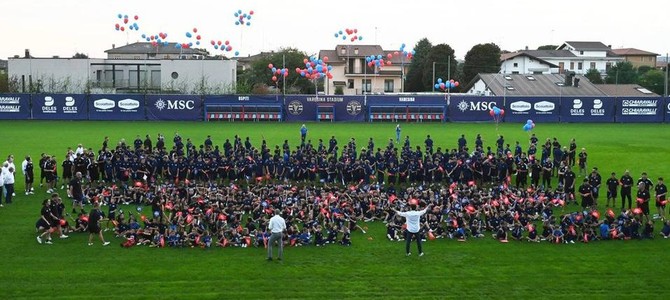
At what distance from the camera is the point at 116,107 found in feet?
165

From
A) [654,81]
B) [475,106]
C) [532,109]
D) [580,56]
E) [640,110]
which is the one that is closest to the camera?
[475,106]

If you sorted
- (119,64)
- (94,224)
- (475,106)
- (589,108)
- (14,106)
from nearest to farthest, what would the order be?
1. (94,224)
2. (14,106)
3. (475,106)
4. (589,108)
5. (119,64)

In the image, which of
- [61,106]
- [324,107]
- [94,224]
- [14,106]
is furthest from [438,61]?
[94,224]

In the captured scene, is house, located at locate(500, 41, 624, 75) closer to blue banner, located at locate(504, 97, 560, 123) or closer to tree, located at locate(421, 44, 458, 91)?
tree, located at locate(421, 44, 458, 91)

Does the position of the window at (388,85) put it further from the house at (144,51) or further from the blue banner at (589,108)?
the blue banner at (589,108)

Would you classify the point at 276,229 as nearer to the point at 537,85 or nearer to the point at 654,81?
the point at 537,85

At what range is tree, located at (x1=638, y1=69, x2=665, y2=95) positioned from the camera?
77.8 meters

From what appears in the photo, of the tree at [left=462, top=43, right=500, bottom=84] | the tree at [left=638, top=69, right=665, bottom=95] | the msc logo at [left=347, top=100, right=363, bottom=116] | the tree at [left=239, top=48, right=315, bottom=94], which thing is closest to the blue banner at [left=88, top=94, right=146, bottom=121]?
the msc logo at [left=347, top=100, right=363, bottom=116]

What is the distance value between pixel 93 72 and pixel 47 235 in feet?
187

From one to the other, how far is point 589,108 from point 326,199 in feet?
128

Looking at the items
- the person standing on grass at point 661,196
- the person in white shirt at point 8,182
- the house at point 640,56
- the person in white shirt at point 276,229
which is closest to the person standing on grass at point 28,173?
the person in white shirt at point 8,182

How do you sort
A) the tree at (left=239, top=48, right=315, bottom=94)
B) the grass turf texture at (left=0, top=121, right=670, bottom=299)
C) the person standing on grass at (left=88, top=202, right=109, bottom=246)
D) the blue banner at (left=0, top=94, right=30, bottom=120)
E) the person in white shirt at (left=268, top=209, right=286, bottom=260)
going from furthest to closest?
the tree at (left=239, top=48, right=315, bottom=94) < the blue banner at (left=0, top=94, right=30, bottom=120) < the person standing on grass at (left=88, top=202, right=109, bottom=246) < the person in white shirt at (left=268, top=209, right=286, bottom=260) < the grass turf texture at (left=0, top=121, right=670, bottom=299)

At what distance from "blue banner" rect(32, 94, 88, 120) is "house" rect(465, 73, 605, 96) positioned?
33.6 metres

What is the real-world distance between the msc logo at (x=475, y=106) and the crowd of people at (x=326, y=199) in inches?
954
